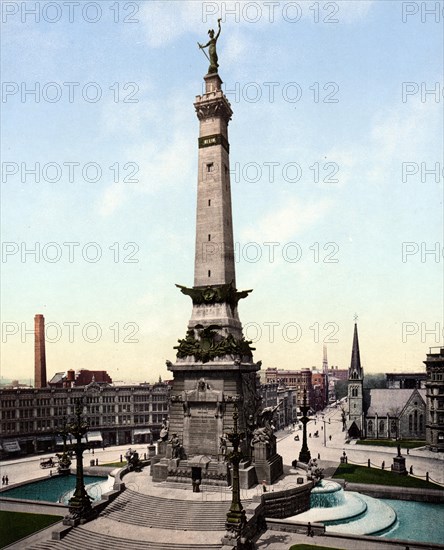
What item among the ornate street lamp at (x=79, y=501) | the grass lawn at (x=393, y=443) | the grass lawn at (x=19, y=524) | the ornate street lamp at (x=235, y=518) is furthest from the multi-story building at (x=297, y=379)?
the ornate street lamp at (x=235, y=518)

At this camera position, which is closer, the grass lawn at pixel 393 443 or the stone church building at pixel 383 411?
the grass lawn at pixel 393 443

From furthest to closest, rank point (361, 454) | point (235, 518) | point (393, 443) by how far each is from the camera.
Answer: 1. point (393, 443)
2. point (361, 454)
3. point (235, 518)

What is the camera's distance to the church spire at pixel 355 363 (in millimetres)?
73188

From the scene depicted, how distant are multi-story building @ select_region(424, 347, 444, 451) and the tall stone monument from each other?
3358cm

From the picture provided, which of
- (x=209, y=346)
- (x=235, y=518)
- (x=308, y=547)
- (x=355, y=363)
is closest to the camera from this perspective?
(x=235, y=518)

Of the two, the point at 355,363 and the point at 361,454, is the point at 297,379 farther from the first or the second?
the point at 361,454

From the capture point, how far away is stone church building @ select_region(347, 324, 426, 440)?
6856 centimetres

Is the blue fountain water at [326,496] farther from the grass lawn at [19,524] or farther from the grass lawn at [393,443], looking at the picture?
the grass lawn at [393,443]

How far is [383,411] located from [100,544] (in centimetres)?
5528

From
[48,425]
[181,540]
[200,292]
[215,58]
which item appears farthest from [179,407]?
[48,425]

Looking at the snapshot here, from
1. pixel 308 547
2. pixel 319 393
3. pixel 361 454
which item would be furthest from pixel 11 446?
pixel 319 393

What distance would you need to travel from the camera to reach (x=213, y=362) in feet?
112

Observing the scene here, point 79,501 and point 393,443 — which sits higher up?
point 79,501

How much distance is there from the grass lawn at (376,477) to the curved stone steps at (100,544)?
21.8 metres
